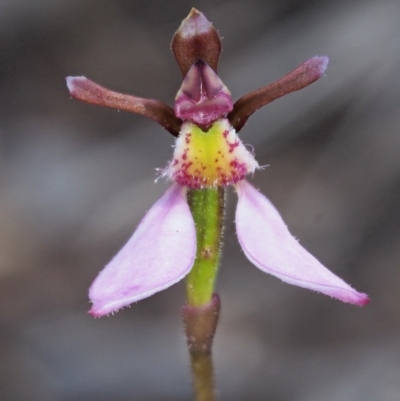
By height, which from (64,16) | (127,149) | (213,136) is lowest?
(213,136)

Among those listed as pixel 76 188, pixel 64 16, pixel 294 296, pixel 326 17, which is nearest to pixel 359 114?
pixel 326 17

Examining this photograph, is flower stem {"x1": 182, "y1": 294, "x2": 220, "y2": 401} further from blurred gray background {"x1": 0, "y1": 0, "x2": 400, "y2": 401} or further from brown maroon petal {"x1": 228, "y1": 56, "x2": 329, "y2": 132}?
blurred gray background {"x1": 0, "y1": 0, "x2": 400, "y2": 401}

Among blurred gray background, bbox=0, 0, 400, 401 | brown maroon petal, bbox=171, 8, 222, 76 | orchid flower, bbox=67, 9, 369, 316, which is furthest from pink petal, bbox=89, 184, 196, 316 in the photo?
blurred gray background, bbox=0, 0, 400, 401

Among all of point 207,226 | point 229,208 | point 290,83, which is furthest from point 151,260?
point 229,208

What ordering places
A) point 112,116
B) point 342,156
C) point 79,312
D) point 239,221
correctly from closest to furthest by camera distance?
point 239,221 → point 79,312 → point 342,156 → point 112,116

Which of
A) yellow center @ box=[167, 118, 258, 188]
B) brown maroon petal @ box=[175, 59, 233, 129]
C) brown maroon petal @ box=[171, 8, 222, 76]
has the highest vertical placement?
brown maroon petal @ box=[171, 8, 222, 76]

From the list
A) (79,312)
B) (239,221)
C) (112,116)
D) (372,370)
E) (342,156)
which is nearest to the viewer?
(239,221)

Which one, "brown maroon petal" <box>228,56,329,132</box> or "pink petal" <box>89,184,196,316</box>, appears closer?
"pink petal" <box>89,184,196,316</box>

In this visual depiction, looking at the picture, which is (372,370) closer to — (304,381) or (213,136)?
(304,381)
